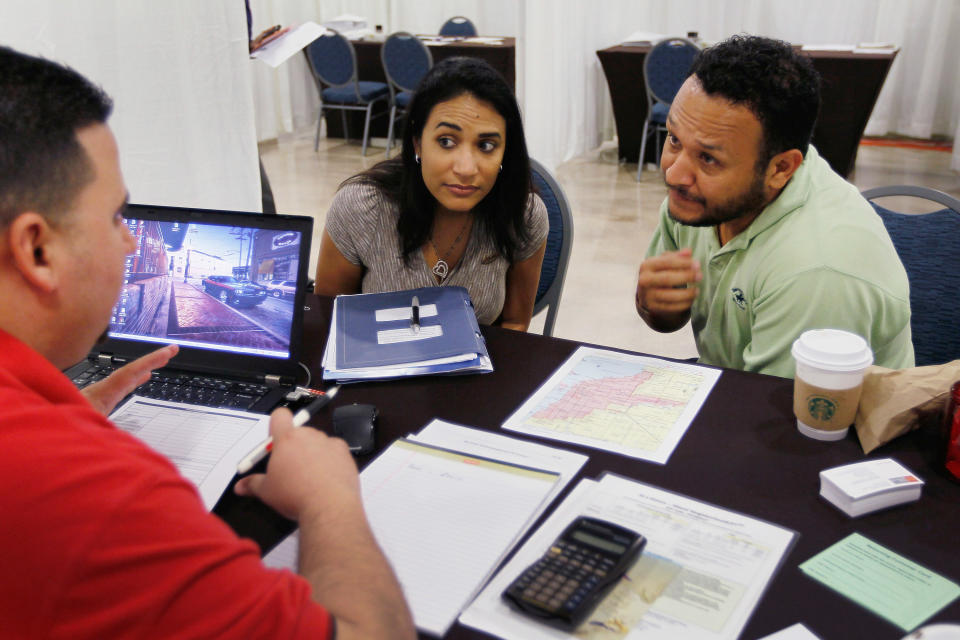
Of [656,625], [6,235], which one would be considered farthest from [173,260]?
[656,625]

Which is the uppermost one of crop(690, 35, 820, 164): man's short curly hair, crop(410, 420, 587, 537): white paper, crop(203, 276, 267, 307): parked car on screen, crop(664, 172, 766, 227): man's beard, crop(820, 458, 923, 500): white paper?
crop(690, 35, 820, 164): man's short curly hair

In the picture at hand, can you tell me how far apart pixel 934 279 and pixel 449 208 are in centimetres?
106

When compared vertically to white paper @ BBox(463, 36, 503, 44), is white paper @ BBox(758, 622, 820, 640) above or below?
below

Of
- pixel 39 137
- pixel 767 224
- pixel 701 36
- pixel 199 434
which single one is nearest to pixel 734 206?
pixel 767 224

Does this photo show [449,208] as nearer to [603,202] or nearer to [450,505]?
[450,505]

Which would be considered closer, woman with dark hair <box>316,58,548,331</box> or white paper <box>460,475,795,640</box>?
white paper <box>460,475,795,640</box>

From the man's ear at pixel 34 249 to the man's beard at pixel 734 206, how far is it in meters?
1.18

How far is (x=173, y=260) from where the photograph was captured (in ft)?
4.19

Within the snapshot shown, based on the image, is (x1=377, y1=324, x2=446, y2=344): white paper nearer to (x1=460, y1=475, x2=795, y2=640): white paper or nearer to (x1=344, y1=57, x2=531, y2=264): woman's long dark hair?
(x1=344, y1=57, x2=531, y2=264): woman's long dark hair

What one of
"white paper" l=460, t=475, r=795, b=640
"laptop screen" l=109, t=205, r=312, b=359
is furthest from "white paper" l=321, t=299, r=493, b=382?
"white paper" l=460, t=475, r=795, b=640

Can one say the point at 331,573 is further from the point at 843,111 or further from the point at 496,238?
the point at 843,111

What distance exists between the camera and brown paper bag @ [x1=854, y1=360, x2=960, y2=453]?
1074 millimetres

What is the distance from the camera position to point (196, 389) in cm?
125

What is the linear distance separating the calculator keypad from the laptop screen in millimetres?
594
